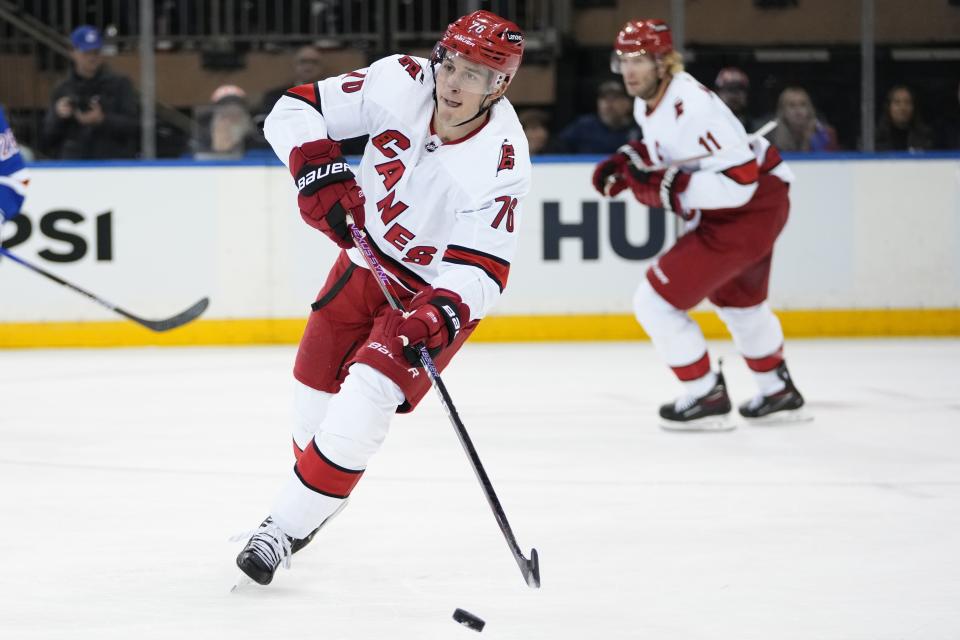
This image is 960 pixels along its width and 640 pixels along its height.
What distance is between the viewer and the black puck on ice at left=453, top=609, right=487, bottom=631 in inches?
98.1

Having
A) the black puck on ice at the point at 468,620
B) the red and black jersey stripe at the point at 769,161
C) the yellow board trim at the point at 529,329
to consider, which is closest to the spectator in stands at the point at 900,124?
the yellow board trim at the point at 529,329

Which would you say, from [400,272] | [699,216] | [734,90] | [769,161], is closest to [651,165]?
[699,216]

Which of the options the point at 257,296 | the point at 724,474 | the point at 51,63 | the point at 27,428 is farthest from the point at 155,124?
the point at 724,474

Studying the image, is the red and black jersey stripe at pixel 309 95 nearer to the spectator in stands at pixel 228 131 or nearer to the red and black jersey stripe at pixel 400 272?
the red and black jersey stripe at pixel 400 272

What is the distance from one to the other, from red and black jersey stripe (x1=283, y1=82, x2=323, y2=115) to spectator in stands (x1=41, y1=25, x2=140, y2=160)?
4597 millimetres

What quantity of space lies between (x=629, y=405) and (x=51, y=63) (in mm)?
5349

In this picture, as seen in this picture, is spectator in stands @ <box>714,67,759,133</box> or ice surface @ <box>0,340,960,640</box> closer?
ice surface @ <box>0,340,960,640</box>

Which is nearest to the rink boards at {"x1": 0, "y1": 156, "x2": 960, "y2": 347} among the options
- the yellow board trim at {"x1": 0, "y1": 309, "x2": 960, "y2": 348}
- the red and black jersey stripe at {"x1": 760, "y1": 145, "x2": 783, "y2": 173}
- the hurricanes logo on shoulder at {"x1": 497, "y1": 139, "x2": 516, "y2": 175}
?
the yellow board trim at {"x1": 0, "y1": 309, "x2": 960, "y2": 348}

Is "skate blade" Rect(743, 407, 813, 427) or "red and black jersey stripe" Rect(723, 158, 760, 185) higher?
"red and black jersey stripe" Rect(723, 158, 760, 185)

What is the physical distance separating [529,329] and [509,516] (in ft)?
13.3

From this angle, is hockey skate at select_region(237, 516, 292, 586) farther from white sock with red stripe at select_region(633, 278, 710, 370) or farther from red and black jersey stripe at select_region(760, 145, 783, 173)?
red and black jersey stripe at select_region(760, 145, 783, 173)

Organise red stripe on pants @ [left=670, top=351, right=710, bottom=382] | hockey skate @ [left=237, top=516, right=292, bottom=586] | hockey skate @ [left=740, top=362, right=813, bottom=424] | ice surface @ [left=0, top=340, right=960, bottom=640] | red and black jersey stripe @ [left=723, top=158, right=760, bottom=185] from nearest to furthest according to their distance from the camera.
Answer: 1. ice surface @ [left=0, top=340, right=960, bottom=640]
2. hockey skate @ [left=237, top=516, right=292, bottom=586]
3. red and black jersey stripe @ [left=723, top=158, right=760, bottom=185]
4. red stripe on pants @ [left=670, top=351, right=710, bottom=382]
5. hockey skate @ [left=740, top=362, right=813, bottom=424]

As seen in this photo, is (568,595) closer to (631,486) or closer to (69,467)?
(631,486)

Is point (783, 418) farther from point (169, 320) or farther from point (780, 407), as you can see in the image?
point (169, 320)
